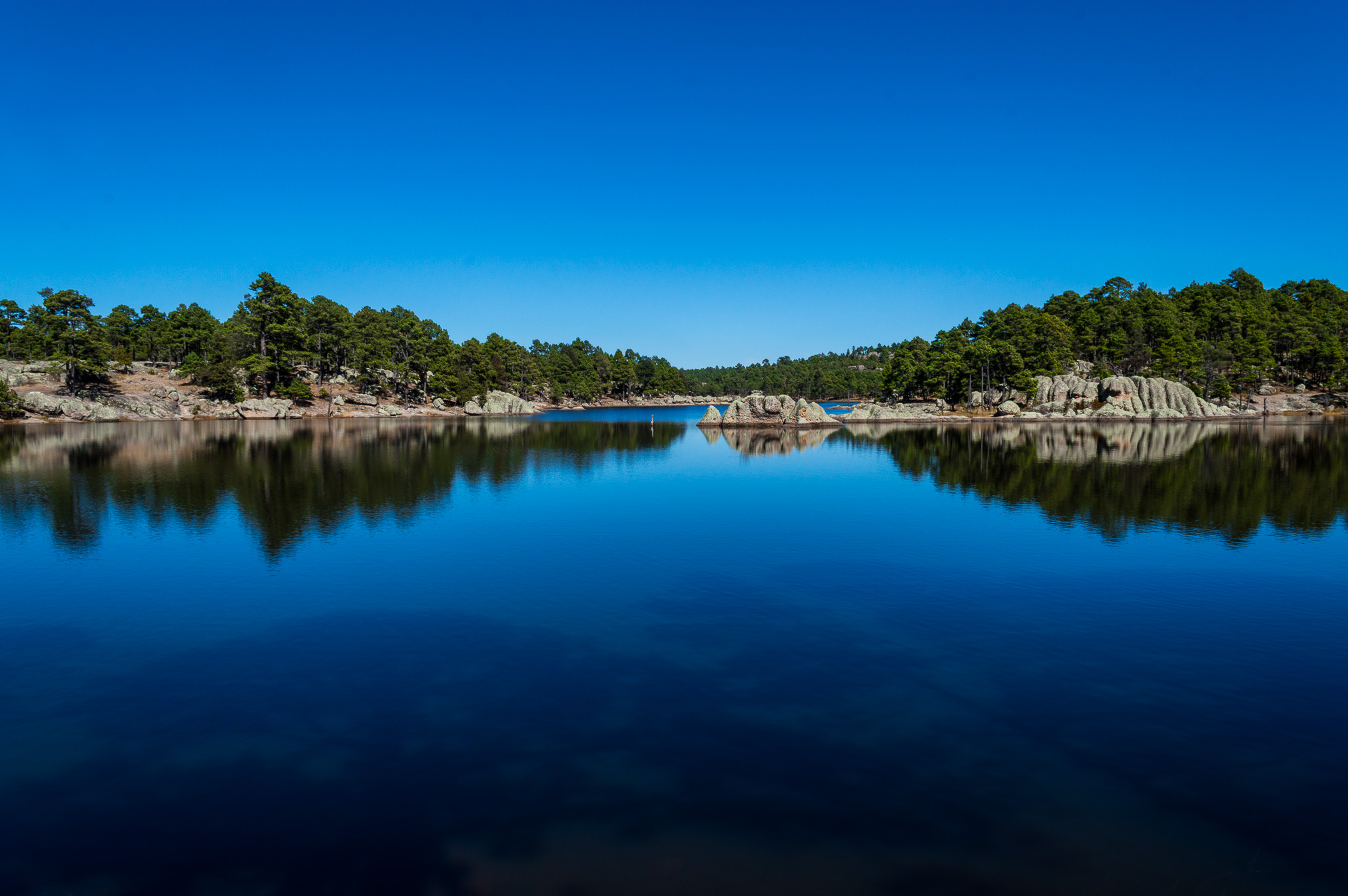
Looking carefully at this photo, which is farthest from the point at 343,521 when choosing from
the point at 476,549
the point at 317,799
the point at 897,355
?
the point at 897,355

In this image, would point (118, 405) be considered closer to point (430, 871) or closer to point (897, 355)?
point (430, 871)

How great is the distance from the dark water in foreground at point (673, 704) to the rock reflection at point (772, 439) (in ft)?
146

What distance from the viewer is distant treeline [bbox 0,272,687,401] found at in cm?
10962

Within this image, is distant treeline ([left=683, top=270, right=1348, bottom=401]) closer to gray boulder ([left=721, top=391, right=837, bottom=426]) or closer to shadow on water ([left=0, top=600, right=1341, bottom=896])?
gray boulder ([left=721, top=391, right=837, bottom=426])

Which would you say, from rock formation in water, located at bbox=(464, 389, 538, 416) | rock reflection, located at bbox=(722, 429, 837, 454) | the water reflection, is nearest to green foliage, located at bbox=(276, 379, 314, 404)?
rock formation in water, located at bbox=(464, 389, 538, 416)

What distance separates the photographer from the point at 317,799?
11.3 metres

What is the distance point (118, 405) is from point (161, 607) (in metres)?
118

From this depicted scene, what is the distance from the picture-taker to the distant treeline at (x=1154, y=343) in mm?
129750

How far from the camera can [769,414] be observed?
120375 millimetres

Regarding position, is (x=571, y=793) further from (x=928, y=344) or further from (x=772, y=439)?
(x=928, y=344)

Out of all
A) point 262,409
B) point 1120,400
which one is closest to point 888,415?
point 1120,400

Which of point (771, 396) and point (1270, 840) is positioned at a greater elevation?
point (771, 396)

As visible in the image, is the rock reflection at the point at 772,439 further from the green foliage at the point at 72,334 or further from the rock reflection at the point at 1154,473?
the green foliage at the point at 72,334

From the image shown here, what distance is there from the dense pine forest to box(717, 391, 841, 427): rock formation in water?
32760 mm
